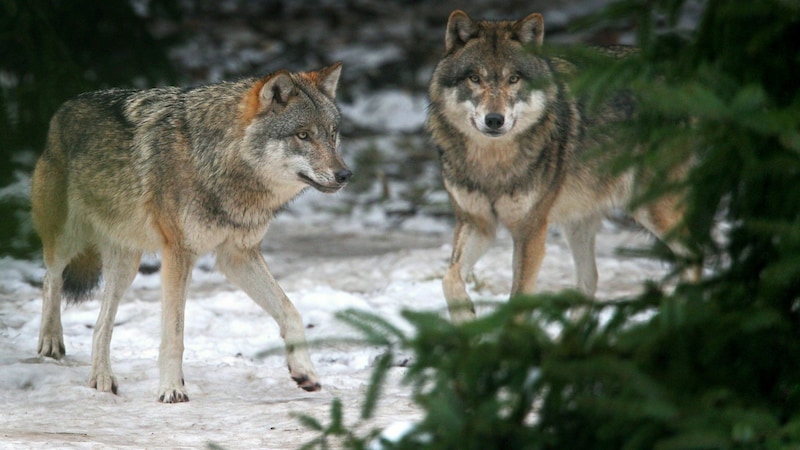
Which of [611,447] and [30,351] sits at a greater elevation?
→ [611,447]

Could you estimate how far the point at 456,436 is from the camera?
2016mm

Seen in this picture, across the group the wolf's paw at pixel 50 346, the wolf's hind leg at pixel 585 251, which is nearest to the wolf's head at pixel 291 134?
the wolf's paw at pixel 50 346

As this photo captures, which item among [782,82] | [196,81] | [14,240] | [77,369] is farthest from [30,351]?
[196,81]

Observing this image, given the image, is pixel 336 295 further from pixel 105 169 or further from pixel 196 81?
pixel 196 81

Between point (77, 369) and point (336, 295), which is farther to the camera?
point (336, 295)

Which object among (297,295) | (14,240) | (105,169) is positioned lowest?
(297,295)

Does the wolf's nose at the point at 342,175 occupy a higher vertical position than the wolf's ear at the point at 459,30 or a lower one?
lower

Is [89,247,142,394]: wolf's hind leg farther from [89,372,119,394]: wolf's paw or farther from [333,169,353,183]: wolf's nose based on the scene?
[333,169,353,183]: wolf's nose

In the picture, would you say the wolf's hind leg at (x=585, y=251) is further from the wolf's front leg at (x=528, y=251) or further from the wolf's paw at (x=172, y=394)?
the wolf's paw at (x=172, y=394)

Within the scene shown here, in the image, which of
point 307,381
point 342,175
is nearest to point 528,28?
point 342,175

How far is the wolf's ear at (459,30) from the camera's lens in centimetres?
566

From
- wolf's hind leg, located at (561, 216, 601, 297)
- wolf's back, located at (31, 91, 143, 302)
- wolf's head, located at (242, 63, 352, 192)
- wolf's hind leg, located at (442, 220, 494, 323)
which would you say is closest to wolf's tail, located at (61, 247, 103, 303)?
wolf's back, located at (31, 91, 143, 302)

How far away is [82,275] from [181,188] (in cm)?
101

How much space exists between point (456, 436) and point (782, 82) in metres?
1.06
